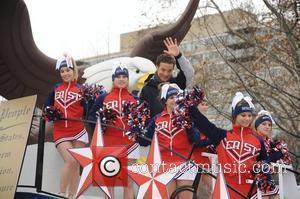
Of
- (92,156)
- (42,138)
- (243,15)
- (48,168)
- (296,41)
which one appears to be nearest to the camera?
(92,156)

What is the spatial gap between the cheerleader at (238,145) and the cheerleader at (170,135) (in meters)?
0.25

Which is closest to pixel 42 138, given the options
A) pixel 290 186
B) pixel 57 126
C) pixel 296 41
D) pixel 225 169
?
pixel 57 126

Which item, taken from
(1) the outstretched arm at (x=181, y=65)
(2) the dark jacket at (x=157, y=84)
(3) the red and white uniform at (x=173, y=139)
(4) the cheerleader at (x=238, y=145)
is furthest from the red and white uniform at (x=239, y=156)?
(1) the outstretched arm at (x=181, y=65)

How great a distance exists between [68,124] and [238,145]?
1741mm

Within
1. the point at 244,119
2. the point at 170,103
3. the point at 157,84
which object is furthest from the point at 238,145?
the point at 157,84

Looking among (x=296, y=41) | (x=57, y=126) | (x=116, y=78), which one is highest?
(x=296, y=41)

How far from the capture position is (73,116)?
18.8 feet

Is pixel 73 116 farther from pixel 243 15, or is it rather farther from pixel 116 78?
pixel 243 15

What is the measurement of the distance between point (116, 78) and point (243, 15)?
726cm

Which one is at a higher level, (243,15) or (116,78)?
(243,15)

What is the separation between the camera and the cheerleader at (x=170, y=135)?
16.7 ft

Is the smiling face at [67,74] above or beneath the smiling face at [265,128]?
above

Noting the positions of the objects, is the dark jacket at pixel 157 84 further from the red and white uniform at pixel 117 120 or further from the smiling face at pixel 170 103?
the smiling face at pixel 170 103

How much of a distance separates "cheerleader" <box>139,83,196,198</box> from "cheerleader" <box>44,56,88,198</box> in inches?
27.8
